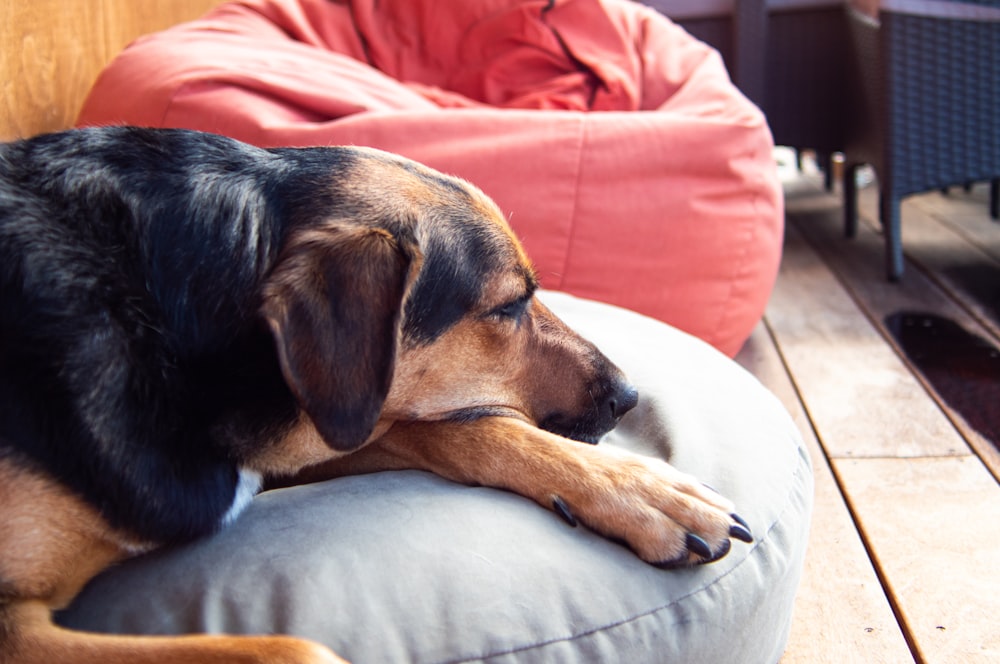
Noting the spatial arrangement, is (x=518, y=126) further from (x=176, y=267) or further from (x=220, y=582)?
(x=220, y=582)

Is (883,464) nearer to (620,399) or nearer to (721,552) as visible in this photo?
(620,399)

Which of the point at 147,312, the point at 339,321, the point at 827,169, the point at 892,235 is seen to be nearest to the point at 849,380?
the point at 892,235

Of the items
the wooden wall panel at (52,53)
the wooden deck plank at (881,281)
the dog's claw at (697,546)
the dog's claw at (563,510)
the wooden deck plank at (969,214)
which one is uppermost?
the wooden wall panel at (52,53)

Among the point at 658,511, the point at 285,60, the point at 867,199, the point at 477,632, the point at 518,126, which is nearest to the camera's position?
the point at 477,632

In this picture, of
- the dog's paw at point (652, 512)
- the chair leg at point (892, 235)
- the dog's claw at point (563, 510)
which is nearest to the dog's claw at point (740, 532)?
the dog's paw at point (652, 512)

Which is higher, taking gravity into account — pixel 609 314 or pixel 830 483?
pixel 609 314

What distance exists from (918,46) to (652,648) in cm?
348

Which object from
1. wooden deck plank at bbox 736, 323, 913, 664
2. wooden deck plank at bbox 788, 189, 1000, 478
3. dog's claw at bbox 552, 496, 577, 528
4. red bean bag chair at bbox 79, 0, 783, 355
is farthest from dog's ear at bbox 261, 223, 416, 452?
wooden deck plank at bbox 788, 189, 1000, 478

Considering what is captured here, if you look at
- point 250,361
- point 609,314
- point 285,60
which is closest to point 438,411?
point 250,361

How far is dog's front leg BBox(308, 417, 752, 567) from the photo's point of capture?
142 cm

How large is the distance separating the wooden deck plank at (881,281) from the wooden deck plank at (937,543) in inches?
6.6

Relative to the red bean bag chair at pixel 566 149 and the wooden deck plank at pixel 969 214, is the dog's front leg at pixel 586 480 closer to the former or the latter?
the red bean bag chair at pixel 566 149

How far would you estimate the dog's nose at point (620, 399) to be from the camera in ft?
5.72

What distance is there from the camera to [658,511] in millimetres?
1427
